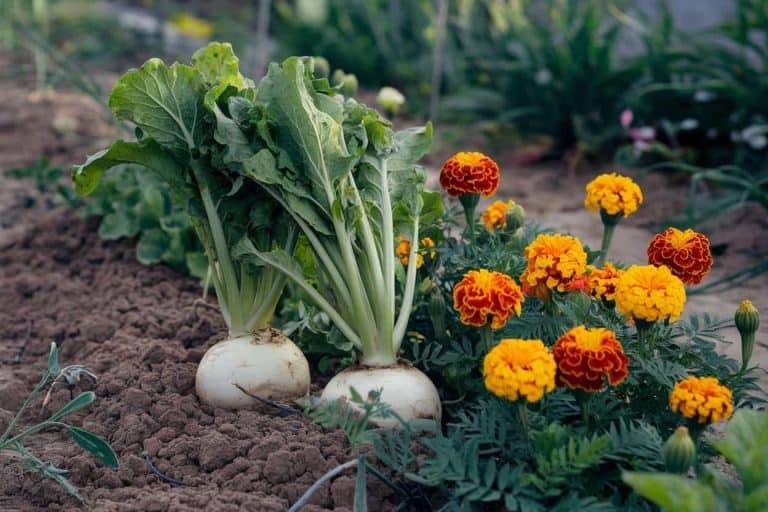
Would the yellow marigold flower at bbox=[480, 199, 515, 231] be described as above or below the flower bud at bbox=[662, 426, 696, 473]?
above

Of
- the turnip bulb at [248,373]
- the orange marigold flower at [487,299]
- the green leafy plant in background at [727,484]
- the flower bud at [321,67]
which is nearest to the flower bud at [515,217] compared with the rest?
the orange marigold flower at [487,299]

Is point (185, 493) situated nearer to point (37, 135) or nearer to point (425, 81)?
point (37, 135)

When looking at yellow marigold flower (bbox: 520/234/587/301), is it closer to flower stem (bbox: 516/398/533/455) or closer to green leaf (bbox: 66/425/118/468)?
flower stem (bbox: 516/398/533/455)

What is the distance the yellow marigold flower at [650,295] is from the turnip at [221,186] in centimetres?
82

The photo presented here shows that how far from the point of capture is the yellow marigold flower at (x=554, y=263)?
6.55ft

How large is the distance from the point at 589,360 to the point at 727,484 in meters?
0.30

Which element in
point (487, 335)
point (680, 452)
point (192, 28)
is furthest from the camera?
point (192, 28)

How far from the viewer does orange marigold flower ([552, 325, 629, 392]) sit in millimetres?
1694

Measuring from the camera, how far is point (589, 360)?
1.69m

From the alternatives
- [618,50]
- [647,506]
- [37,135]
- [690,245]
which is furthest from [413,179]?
[618,50]

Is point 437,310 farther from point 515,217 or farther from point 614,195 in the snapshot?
point 614,195

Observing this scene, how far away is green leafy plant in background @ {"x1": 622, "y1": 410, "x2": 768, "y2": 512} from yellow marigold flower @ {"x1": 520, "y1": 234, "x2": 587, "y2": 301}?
49cm

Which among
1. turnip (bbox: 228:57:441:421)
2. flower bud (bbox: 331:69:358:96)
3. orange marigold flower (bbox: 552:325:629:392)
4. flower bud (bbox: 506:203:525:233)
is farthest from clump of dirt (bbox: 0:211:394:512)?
flower bud (bbox: 331:69:358:96)

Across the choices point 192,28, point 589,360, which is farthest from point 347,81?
point 192,28
